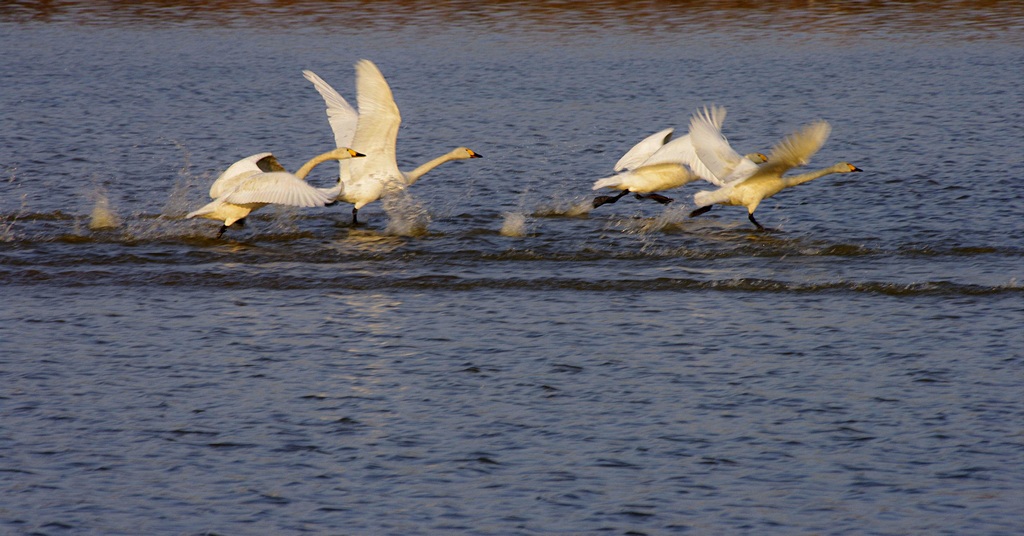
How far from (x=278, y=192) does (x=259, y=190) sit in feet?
0.91

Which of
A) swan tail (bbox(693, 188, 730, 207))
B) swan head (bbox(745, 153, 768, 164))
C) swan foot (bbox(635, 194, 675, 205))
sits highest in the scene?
swan head (bbox(745, 153, 768, 164))

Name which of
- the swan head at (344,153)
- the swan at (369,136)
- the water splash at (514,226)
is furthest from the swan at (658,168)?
the swan head at (344,153)

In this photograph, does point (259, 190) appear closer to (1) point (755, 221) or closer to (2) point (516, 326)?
(2) point (516, 326)

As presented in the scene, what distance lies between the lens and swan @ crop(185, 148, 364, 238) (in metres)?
12.2

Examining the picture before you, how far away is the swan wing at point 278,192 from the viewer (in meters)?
12.1

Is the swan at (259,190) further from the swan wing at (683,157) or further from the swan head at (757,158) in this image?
the swan head at (757,158)

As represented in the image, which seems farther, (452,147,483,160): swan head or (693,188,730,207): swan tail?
(452,147,483,160): swan head

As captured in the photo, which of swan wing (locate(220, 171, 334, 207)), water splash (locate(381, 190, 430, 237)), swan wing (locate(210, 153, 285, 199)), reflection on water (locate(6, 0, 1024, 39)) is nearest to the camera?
swan wing (locate(220, 171, 334, 207))

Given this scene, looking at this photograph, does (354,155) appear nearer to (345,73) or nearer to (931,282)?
(931,282)

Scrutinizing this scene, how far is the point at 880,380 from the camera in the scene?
9.13 metres

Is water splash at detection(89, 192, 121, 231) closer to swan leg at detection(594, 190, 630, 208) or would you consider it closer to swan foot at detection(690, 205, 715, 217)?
swan leg at detection(594, 190, 630, 208)

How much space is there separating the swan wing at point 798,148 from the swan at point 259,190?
12.6ft

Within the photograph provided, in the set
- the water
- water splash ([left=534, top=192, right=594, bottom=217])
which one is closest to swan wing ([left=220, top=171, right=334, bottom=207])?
the water

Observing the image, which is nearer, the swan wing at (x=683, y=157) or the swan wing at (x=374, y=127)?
the swan wing at (x=374, y=127)
